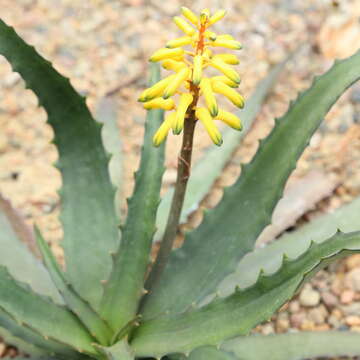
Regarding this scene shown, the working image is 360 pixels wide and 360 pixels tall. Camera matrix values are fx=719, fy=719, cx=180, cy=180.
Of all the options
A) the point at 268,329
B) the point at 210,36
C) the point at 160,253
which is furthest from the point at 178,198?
the point at 268,329

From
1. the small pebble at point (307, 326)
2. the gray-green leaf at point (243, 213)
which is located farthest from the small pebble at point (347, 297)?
the gray-green leaf at point (243, 213)

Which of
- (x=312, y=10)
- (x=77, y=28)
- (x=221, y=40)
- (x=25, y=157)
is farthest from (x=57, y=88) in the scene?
(x=312, y=10)

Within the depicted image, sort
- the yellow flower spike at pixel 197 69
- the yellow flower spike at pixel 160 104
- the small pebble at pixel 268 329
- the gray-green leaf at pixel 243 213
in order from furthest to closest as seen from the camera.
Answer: the small pebble at pixel 268 329 < the gray-green leaf at pixel 243 213 < the yellow flower spike at pixel 160 104 < the yellow flower spike at pixel 197 69

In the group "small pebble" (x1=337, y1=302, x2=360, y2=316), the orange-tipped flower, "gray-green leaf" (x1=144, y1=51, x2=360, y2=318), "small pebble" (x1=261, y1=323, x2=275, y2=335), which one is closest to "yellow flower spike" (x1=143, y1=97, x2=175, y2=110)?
the orange-tipped flower

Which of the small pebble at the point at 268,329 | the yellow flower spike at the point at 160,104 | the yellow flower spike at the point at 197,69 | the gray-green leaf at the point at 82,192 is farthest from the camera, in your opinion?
the small pebble at the point at 268,329

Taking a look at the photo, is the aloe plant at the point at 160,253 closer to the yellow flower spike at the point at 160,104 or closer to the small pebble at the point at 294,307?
the yellow flower spike at the point at 160,104

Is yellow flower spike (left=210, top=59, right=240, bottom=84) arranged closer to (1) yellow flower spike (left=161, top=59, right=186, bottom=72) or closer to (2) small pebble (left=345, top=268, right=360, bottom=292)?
(1) yellow flower spike (left=161, top=59, right=186, bottom=72)

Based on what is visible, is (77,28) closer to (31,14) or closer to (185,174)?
(31,14)
